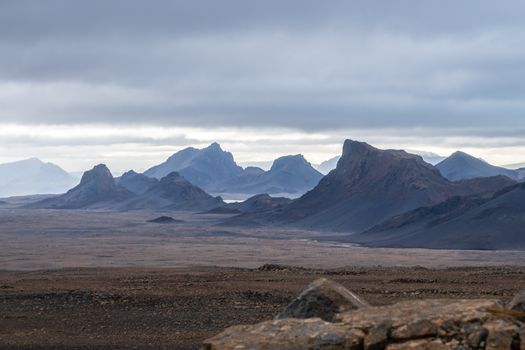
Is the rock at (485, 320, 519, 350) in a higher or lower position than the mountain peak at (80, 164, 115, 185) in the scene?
lower

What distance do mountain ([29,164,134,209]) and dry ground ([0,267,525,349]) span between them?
156845 mm

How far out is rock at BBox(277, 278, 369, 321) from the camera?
33.3ft

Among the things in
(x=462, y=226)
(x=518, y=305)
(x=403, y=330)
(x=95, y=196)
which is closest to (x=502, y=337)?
(x=403, y=330)

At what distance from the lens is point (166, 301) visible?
21.1 m

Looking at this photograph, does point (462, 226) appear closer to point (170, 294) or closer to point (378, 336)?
point (170, 294)

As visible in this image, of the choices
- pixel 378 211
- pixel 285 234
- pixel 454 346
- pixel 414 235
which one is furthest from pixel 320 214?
pixel 454 346

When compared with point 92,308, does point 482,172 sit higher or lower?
higher

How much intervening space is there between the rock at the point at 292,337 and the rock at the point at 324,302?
1.43 metres

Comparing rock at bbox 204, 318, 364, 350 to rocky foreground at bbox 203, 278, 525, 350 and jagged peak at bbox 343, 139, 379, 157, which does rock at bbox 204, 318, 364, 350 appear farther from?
jagged peak at bbox 343, 139, 379, 157

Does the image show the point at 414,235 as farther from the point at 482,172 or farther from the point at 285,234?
the point at 482,172

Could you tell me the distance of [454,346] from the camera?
775 cm

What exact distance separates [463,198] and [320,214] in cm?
2646

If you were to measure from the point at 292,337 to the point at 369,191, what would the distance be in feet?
350

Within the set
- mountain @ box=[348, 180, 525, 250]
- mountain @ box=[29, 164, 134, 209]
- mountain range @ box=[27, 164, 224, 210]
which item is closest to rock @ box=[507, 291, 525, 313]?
mountain @ box=[348, 180, 525, 250]
